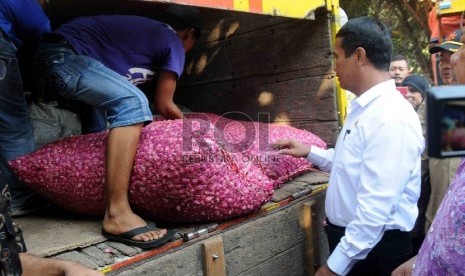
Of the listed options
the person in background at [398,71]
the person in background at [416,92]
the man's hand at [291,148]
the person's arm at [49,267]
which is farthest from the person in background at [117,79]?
the person in background at [398,71]

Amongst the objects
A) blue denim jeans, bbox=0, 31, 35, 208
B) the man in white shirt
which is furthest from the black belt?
the man in white shirt

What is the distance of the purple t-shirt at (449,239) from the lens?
0.92m

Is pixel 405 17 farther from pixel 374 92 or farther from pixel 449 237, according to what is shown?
pixel 449 237

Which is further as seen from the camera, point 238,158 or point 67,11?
point 67,11

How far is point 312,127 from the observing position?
284 centimetres

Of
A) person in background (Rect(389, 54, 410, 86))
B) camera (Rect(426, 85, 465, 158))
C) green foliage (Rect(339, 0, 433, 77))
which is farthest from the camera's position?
green foliage (Rect(339, 0, 433, 77))

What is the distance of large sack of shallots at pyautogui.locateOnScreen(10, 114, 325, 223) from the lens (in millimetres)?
1699

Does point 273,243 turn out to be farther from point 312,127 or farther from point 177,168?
point 312,127

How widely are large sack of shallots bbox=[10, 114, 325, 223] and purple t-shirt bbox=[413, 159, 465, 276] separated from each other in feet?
2.86

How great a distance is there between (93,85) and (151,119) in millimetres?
285

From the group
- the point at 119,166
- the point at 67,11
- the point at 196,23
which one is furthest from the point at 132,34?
the point at 67,11

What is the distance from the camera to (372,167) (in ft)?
5.40

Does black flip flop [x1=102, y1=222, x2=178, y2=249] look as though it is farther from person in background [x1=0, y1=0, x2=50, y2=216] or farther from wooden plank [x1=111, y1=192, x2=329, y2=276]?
person in background [x1=0, y1=0, x2=50, y2=216]

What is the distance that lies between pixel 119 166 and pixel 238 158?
0.60 m
